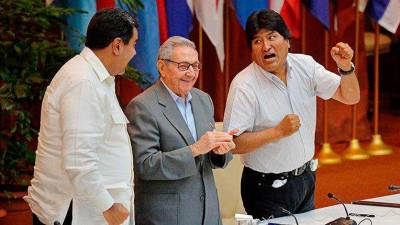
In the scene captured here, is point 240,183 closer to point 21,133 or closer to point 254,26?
point 254,26

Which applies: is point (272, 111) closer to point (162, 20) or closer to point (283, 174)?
point (283, 174)

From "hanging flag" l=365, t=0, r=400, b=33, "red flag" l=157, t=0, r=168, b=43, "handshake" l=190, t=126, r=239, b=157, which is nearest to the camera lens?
"handshake" l=190, t=126, r=239, b=157

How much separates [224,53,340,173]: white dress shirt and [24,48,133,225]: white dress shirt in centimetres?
66

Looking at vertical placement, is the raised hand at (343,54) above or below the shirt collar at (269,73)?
above

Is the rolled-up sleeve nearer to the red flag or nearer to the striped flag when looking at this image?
the red flag

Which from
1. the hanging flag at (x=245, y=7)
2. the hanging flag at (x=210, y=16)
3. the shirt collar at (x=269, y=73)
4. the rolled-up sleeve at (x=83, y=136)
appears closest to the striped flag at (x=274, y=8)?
the hanging flag at (x=245, y=7)

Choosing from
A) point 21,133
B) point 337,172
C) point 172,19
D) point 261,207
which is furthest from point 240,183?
point 337,172

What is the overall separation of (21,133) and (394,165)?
3.49 m

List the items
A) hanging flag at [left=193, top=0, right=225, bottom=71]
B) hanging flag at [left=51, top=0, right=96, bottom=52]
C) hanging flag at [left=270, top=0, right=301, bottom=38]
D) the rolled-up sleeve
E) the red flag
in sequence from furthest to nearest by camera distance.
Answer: hanging flag at [left=270, top=0, right=301, bottom=38] → hanging flag at [left=193, top=0, right=225, bottom=71] → the red flag → hanging flag at [left=51, top=0, right=96, bottom=52] → the rolled-up sleeve

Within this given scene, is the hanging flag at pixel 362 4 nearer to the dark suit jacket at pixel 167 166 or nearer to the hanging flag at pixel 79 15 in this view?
the hanging flag at pixel 79 15

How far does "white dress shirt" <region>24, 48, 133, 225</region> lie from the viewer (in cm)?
262

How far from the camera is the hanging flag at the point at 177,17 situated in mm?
5105

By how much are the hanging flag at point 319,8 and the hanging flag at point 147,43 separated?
1.49 metres

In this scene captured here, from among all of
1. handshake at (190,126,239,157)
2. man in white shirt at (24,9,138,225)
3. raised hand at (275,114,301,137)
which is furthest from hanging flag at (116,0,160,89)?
man in white shirt at (24,9,138,225)
